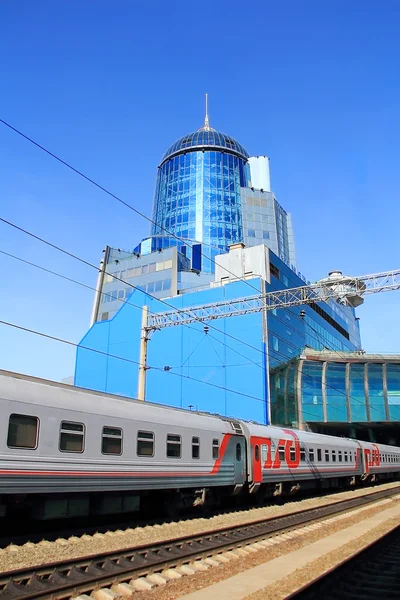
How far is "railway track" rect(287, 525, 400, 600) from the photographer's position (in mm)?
7777

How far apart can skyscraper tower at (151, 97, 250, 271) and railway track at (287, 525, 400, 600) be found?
299 ft

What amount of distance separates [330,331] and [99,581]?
235ft

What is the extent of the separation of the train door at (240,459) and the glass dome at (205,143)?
4102 inches

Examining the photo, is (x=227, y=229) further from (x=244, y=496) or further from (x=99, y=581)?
(x=99, y=581)

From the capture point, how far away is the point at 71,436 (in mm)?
11828

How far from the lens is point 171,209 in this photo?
113 m

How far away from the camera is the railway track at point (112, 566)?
294 inches

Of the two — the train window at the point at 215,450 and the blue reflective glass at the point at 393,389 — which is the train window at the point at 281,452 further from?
the blue reflective glass at the point at 393,389

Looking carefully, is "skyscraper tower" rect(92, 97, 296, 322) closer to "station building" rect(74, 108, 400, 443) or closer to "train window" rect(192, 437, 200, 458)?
"station building" rect(74, 108, 400, 443)

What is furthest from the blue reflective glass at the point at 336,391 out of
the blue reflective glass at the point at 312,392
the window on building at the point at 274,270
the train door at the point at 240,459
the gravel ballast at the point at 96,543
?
the gravel ballast at the point at 96,543

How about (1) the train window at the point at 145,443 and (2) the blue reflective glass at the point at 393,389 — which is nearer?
(1) the train window at the point at 145,443

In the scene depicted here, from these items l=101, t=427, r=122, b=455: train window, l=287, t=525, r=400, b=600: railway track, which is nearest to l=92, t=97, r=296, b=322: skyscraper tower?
l=101, t=427, r=122, b=455: train window

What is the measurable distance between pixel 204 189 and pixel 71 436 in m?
103

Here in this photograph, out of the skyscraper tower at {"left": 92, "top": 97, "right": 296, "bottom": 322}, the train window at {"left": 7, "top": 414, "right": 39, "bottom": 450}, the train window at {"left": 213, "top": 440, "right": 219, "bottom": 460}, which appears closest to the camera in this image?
the train window at {"left": 7, "top": 414, "right": 39, "bottom": 450}
